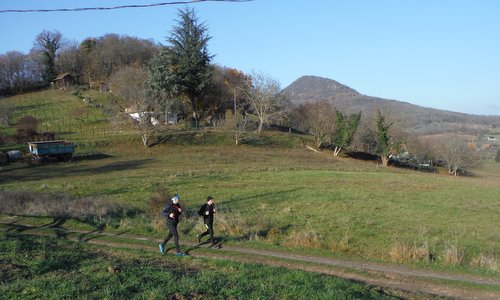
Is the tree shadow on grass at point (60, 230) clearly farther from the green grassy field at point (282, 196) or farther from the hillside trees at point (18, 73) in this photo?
the hillside trees at point (18, 73)

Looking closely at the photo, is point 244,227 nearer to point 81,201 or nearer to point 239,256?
point 239,256

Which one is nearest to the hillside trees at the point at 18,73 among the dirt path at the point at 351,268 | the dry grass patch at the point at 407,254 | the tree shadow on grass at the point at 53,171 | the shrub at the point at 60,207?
the tree shadow on grass at the point at 53,171

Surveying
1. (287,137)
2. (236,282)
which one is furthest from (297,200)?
(287,137)

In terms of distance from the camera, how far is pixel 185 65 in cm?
6450

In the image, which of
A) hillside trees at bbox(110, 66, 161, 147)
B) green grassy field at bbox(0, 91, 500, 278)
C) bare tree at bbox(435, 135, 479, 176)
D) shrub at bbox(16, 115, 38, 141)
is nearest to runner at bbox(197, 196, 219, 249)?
green grassy field at bbox(0, 91, 500, 278)

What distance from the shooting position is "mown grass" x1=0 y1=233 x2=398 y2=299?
25.9 feet

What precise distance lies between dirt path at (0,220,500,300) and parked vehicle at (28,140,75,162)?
29.2 meters

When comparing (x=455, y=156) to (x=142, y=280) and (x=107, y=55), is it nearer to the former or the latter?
(x=107, y=55)

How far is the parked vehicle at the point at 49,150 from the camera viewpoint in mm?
44000

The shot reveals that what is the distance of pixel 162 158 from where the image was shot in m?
50.2

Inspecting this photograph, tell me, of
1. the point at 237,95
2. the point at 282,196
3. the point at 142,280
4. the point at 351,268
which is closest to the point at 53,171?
the point at 282,196

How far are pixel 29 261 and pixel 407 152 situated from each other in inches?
3337

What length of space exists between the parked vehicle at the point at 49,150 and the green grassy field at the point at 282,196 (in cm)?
158

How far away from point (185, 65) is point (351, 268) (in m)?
54.8
